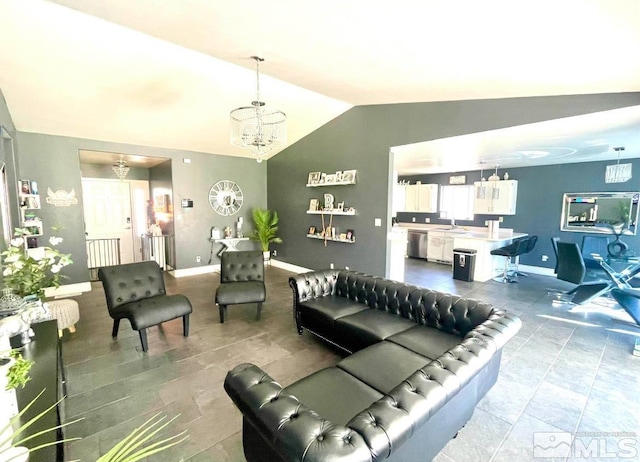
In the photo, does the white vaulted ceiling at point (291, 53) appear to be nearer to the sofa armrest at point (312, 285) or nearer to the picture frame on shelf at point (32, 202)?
the picture frame on shelf at point (32, 202)

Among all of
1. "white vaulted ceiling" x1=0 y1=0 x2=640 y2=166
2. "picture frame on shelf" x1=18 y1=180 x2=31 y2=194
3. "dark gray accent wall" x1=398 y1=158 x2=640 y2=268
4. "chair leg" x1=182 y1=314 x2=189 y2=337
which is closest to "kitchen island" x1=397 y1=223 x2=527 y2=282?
"dark gray accent wall" x1=398 y1=158 x2=640 y2=268

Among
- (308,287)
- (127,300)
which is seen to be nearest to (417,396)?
(308,287)

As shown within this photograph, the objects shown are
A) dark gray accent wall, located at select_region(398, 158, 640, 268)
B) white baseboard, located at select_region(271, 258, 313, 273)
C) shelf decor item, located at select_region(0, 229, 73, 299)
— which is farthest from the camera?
white baseboard, located at select_region(271, 258, 313, 273)

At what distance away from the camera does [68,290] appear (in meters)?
5.13

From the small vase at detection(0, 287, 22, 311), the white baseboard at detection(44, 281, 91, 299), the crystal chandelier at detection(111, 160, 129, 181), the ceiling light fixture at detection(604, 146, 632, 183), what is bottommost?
the white baseboard at detection(44, 281, 91, 299)

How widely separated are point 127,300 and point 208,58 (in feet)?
9.75

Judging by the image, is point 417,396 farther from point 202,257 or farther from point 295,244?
point 202,257

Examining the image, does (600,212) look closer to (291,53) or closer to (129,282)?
(291,53)

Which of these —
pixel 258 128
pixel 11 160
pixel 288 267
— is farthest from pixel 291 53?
pixel 288 267

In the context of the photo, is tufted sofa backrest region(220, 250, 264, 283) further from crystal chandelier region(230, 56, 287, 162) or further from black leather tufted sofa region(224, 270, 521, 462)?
crystal chandelier region(230, 56, 287, 162)

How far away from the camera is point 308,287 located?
138 inches

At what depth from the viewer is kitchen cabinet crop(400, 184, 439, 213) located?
826 cm

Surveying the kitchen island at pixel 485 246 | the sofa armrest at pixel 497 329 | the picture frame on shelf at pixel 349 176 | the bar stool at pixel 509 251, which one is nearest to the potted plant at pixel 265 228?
the picture frame on shelf at pixel 349 176

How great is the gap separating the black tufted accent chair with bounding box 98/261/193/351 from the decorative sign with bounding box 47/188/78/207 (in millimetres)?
2636
